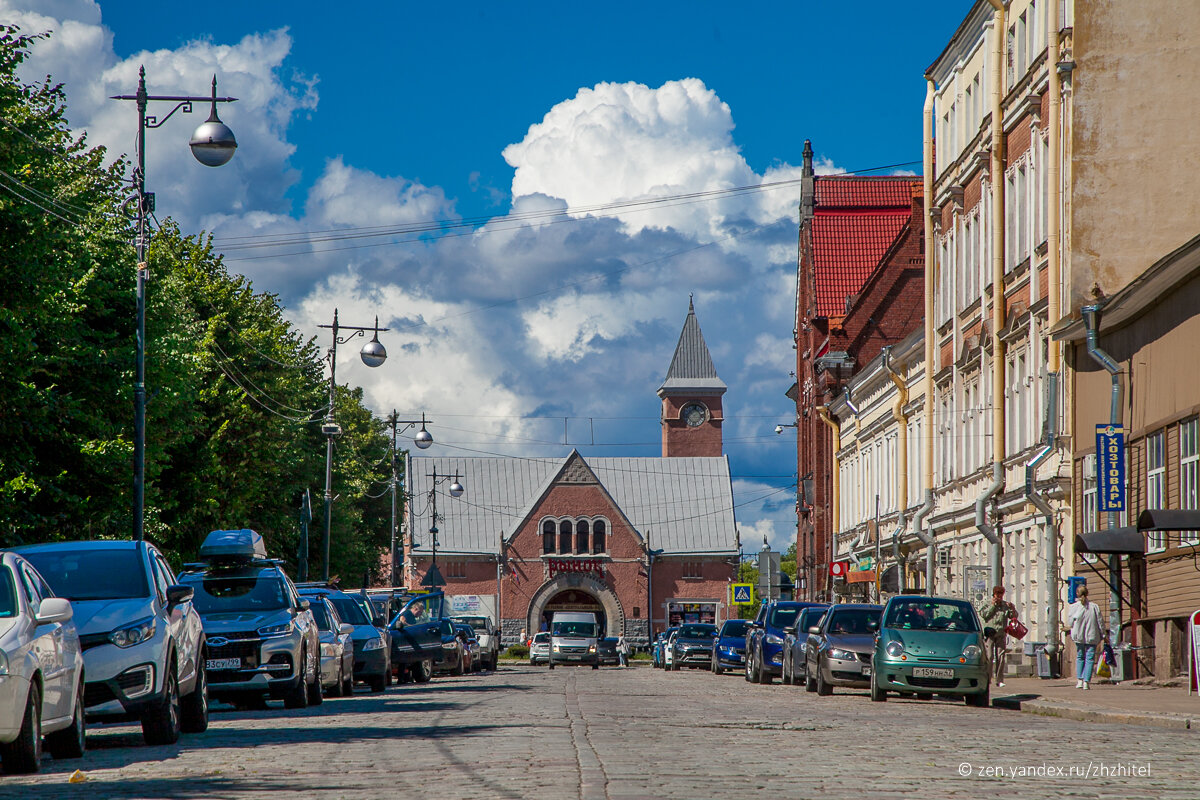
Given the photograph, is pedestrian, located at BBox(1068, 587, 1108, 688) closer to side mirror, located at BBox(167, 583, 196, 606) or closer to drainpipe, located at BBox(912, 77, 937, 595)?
side mirror, located at BBox(167, 583, 196, 606)

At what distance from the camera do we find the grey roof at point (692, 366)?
119500 millimetres

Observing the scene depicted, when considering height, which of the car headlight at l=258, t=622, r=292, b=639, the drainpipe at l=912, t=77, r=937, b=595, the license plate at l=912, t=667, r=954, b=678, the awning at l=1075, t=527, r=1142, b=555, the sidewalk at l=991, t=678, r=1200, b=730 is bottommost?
the sidewalk at l=991, t=678, r=1200, b=730

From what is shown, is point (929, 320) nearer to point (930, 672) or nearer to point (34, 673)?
point (930, 672)

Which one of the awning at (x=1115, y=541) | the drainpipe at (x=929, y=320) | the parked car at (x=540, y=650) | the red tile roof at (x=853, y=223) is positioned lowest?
the parked car at (x=540, y=650)

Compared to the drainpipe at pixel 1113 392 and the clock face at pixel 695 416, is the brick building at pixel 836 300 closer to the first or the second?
the drainpipe at pixel 1113 392

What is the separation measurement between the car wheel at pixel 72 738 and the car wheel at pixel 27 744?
1.07m

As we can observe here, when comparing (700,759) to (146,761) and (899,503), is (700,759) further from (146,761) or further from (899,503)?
(899,503)

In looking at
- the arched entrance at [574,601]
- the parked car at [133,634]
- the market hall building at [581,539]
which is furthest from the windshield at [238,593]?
the arched entrance at [574,601]

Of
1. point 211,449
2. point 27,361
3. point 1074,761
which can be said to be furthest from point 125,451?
point 1074,761

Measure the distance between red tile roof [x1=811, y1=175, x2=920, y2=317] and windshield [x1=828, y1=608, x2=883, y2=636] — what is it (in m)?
38.6

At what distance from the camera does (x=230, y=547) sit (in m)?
25.0

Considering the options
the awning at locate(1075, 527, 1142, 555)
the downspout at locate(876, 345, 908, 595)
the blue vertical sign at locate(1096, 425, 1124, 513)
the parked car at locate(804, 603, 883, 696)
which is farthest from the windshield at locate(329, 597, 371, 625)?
the downspout at locate(876, 345, 908, 595)

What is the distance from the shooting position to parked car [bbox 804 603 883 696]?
26.8 metres

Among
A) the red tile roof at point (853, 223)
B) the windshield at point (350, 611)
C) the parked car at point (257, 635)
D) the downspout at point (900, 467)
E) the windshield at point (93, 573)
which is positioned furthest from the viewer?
Result: the red tile roof at point (853, 223)
